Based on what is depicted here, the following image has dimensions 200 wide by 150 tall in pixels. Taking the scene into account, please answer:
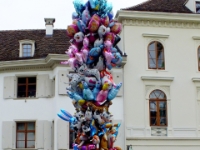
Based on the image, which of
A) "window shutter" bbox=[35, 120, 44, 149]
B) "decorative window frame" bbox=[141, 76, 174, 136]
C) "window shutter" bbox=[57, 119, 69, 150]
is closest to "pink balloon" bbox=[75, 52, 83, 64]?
"window shutter" bbox=[57, 119, 69, 150]

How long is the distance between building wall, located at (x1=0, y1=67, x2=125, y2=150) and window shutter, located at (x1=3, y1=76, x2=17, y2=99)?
22 centimetres

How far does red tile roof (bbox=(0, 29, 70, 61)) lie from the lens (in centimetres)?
2909

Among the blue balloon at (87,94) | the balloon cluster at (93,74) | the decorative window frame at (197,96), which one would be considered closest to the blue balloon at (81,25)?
the balloon cluster at (93,74)

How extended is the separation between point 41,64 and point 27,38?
3.61 metres

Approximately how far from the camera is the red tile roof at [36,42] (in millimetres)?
29094

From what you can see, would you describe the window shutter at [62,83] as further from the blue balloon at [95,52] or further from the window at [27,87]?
the blue balloon at [95,52]

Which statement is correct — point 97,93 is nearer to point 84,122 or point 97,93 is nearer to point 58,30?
point 84,122

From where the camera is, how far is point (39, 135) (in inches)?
1087

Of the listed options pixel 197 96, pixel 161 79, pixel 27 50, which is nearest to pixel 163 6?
pixel 161 79

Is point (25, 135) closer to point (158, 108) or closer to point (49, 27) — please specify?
point (49, 27)

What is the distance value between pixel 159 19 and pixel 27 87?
9.18m

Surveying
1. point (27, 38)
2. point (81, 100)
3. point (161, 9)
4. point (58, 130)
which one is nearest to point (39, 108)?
point (58, 130)

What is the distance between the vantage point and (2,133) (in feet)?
91.5

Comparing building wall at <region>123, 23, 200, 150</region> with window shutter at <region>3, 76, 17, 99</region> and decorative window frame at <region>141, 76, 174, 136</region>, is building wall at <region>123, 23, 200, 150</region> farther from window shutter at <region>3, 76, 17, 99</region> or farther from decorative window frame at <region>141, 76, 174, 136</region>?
window shutter at <region>3, 76, 17, 99</region>
